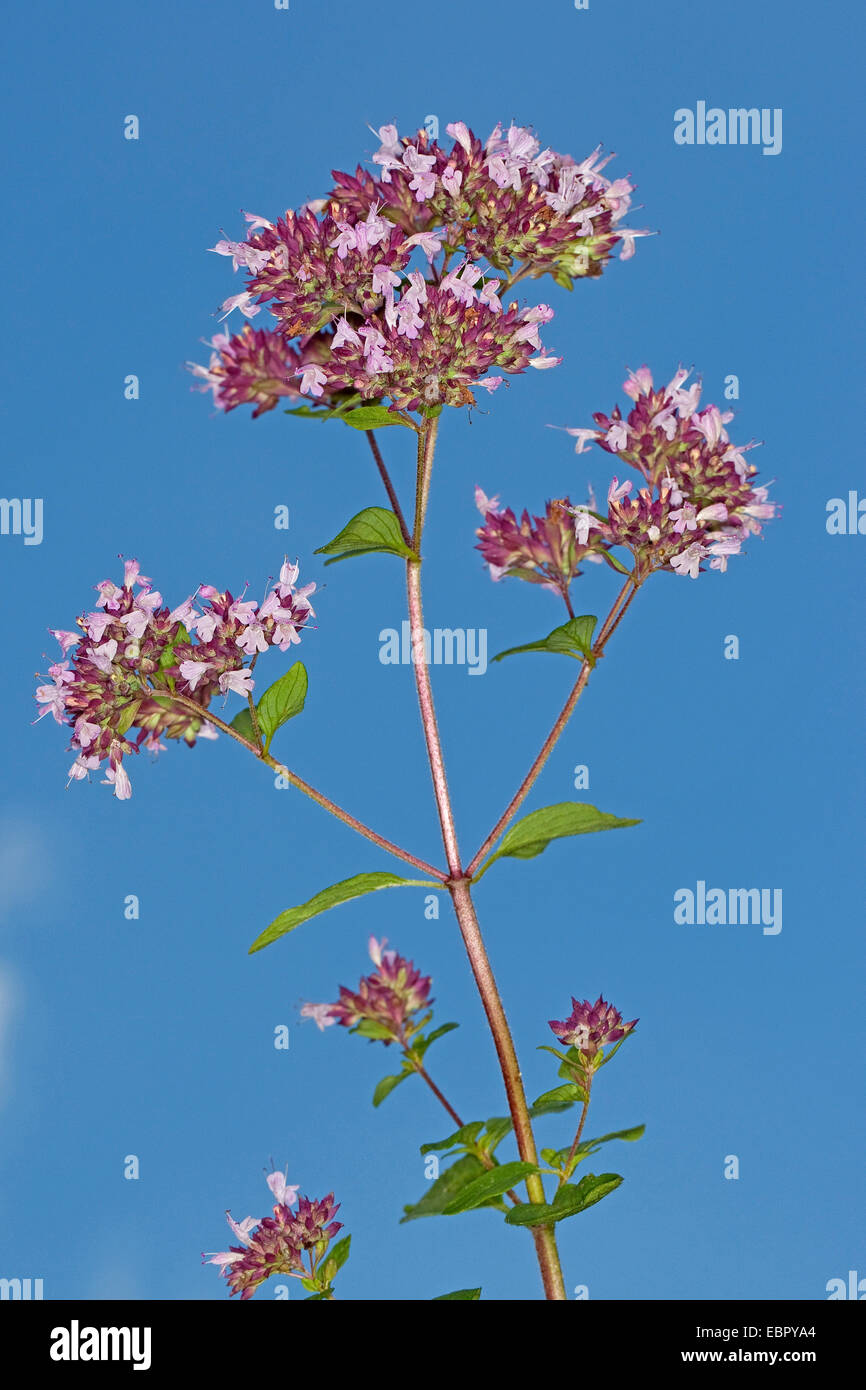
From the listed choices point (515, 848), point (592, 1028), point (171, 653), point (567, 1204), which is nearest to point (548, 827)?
point (515, 848)

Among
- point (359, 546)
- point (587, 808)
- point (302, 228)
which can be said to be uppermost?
point (302, 228)

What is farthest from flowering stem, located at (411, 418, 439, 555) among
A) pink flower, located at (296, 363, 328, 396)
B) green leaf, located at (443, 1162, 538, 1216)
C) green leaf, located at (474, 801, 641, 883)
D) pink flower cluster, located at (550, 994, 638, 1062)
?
green leaf, located at (443, 1162, 538, 1216)

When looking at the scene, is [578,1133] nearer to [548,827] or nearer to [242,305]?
[548,827]

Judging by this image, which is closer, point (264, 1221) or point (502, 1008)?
point (502, 1008)

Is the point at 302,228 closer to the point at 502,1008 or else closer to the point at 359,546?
the point at 359,546
